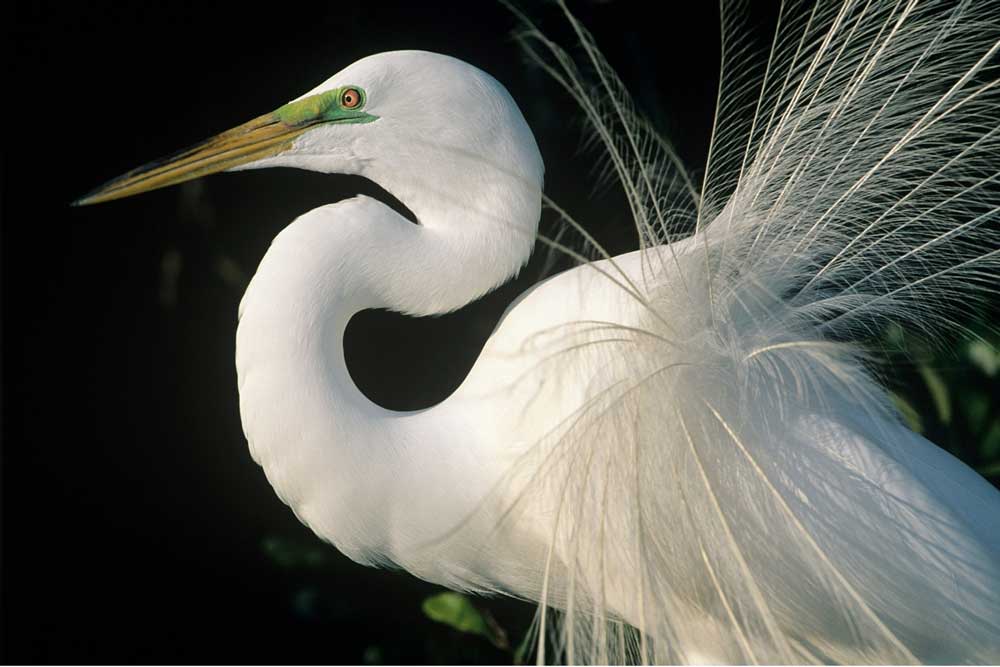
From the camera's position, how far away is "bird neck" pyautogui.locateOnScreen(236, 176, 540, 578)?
1006 millimetres

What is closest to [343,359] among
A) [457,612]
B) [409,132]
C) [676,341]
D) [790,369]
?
[409,132]

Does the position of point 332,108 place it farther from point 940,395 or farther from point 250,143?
point 940,395

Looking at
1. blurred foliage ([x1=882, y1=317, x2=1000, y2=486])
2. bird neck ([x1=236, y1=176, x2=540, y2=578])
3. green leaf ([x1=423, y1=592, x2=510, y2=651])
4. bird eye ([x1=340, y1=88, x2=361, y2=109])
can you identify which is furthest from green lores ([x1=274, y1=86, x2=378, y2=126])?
blurred foliage ([x1=882, y1=317, x2=1000, y2=486])

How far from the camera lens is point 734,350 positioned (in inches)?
36.9

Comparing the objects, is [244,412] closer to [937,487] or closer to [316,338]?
[316,338]

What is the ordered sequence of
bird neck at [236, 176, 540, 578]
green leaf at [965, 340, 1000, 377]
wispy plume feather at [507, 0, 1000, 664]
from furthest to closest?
green leaf at [965, 340, 1000, 377] → bird neck at [236, 176, 540, 578] → wispy plume feather at [507, 0, 1000, 664]

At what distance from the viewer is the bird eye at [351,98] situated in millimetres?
1072

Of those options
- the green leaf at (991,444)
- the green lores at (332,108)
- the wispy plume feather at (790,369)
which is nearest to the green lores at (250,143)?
the green lores at (332,108)

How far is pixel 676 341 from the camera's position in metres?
0.92

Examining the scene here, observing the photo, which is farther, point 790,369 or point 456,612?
point 456,612

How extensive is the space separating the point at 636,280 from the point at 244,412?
0.48 metres

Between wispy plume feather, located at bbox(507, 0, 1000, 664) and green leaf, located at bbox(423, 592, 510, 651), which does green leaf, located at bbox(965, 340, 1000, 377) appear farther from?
green leaf, located at bbox(423, 592, 510, 651)

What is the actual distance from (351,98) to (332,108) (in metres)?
0.03

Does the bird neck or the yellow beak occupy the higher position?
the yellow beak
